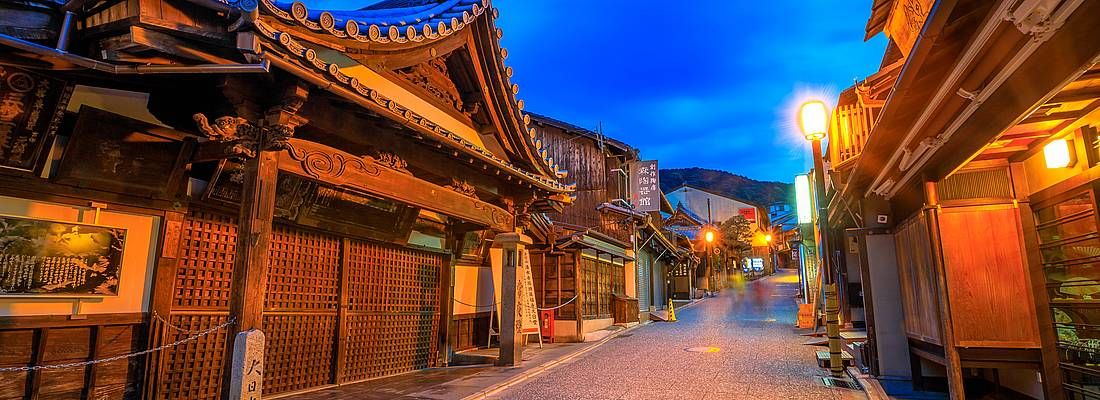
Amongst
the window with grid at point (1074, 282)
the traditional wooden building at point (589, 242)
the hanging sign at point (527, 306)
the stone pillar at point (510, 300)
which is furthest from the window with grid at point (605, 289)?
the window with grid at point (1074, 282)

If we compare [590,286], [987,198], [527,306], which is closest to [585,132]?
[590,286]

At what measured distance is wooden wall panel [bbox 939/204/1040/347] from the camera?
6.61 meters

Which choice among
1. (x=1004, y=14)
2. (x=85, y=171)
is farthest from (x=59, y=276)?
(x=1004, y=14)

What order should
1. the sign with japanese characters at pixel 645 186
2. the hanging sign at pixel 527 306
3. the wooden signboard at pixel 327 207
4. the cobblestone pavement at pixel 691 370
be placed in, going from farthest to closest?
the sign with japanese characters at pixel 645 186, the hanging sign at pixel 527 306, the cobblestone pavement at pixel 691 370, the wooden signboard at pixel 327 207

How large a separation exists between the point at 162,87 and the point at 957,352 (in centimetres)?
1022

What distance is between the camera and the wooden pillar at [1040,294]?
20.4 ft

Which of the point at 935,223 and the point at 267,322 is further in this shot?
the point at 267,322

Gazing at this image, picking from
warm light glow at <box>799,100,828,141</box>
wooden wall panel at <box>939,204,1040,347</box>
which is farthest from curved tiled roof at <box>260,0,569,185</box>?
wooden wall panel at <box>939,204,1040,347</box>

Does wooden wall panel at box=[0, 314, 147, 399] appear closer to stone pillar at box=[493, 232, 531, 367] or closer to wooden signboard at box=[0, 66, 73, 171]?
wooden signboard at box=[0, 66, 73, 171]

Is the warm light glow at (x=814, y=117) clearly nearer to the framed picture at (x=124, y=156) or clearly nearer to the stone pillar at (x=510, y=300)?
the stone pillar at (x=510, y=300)

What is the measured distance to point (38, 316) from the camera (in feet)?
19.7

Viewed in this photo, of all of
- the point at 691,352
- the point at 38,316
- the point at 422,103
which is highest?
the point at 422,103

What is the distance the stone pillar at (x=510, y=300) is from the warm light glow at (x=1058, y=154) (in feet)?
30.4

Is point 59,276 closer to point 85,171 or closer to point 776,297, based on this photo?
point 85,171
